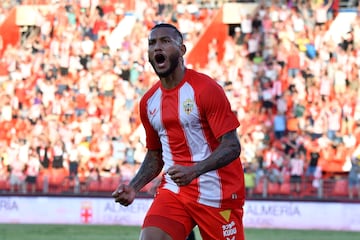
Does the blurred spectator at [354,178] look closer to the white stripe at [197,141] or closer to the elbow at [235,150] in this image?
the white stripe at [197,141]

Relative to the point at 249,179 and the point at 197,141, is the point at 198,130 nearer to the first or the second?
the point at 197,141

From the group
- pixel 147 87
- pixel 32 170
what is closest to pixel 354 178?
pixel 147 87

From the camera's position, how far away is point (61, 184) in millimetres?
18062

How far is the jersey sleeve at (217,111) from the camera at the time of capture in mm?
5941

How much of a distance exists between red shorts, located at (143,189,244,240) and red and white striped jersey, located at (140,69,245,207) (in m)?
0.05

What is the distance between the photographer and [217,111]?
19.5ft

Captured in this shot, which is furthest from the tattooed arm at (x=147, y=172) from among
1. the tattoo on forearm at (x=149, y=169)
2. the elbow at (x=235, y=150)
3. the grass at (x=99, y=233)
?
the grass at (x=99, y=233)

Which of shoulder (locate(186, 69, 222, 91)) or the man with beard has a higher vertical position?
shoulder (locate(186, 69, 222, 91))

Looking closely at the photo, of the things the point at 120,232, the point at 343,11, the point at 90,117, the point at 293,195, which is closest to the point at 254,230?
the point at 293,195

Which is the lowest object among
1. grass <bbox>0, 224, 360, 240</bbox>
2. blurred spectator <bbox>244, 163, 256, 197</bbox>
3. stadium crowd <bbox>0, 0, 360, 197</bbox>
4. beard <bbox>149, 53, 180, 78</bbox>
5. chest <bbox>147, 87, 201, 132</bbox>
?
grass <bbox>0, 224, 360, 240</bbox>

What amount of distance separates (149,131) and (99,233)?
9.51 m

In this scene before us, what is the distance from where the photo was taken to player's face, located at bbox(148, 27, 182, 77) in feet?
19.3

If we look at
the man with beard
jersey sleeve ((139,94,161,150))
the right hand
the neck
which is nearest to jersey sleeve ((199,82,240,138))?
the man with beard

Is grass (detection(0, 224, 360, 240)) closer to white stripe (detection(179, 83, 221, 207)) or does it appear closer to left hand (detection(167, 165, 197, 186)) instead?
A: white stripe (detection(179, 83, 221, 207))
